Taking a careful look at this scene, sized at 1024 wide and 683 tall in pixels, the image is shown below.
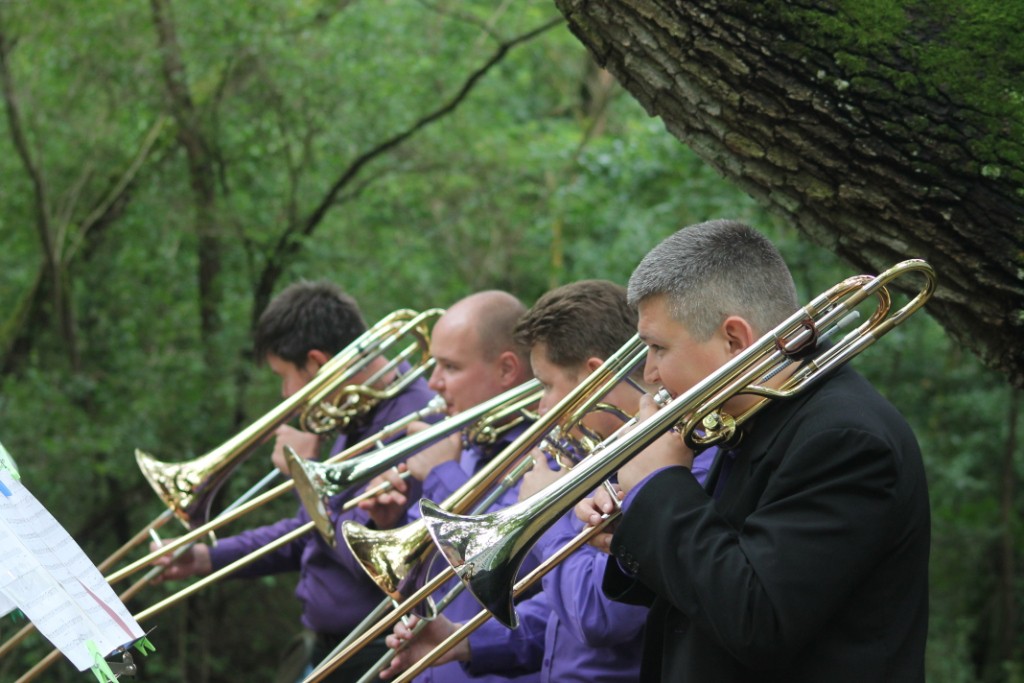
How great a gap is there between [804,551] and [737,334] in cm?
51

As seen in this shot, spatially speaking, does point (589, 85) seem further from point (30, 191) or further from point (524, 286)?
point (30, 191)

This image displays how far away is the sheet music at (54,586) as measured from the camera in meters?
1.88

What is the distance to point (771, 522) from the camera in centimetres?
206

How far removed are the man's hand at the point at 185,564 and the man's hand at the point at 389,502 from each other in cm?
105

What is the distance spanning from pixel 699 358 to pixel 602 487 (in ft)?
1.27

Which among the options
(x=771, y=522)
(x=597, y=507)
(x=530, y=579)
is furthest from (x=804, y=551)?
(x=530, y=579)

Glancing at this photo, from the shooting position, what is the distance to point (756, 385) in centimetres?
230

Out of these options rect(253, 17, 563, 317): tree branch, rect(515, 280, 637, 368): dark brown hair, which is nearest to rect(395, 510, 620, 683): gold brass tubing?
rect(515, 280, 637, 368): dark brown hair

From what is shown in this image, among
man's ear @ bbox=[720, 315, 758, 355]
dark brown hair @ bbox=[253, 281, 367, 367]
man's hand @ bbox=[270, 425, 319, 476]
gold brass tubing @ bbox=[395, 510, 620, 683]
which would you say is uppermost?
dark brown hair @ bbox=[253, 281, 367, 367]

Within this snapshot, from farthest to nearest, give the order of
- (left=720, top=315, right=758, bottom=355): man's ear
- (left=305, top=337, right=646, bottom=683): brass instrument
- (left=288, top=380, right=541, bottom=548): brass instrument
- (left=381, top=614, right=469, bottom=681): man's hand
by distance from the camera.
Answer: (left=288, top=380, right=541, bottom=548): brass instrument < (left=381, top=614, right=469, bottom=681): man's hand < (left=305, top=337, right=646, bottom=683): brass instrument < (left=720, top=315, right=758, bottom=355): man's ear

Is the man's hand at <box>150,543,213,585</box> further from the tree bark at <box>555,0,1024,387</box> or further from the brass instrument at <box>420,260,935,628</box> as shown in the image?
the tree bark at <box>555,0,1024,387</box>

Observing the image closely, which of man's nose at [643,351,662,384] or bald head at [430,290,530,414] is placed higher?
bald head at [430,290,530,414]

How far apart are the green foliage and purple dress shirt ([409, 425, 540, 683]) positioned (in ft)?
12.0

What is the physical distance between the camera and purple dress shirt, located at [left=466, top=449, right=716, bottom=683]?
273 centimetres
